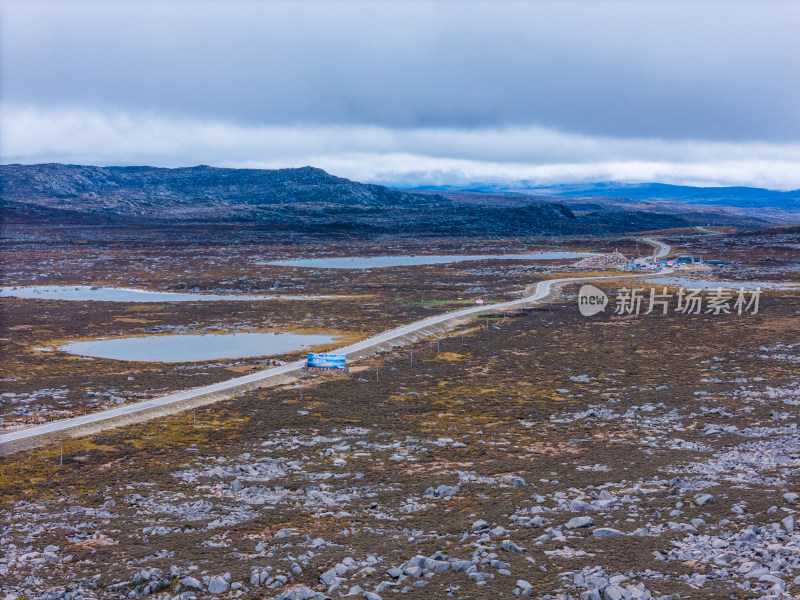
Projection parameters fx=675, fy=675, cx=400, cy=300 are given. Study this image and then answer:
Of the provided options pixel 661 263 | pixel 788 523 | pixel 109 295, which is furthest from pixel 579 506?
pixel 661 263

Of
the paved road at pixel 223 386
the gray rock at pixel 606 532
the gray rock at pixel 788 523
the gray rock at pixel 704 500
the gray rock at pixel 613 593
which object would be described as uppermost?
the gray rock at pixel 788 523

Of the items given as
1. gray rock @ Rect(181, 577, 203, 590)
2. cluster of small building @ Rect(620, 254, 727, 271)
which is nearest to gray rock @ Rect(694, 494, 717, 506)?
gray rock @ Rect(181, 577, 203, 590)

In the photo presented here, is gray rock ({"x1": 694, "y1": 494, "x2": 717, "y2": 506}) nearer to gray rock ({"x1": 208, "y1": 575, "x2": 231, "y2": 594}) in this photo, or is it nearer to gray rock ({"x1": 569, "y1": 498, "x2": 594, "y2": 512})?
gray rock ({"x1": 569, "y1": 498, "x2": 594, "y2": 512})

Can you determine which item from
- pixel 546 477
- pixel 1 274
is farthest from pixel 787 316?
pixel 1 274

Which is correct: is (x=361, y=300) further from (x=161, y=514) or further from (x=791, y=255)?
(x=791, y=255)

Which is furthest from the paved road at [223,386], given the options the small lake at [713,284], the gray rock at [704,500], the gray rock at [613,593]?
the small lake at [713,284]

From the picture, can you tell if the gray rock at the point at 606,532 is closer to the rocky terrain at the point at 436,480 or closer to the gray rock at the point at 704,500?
the rocky terrain at the point at 436,480
